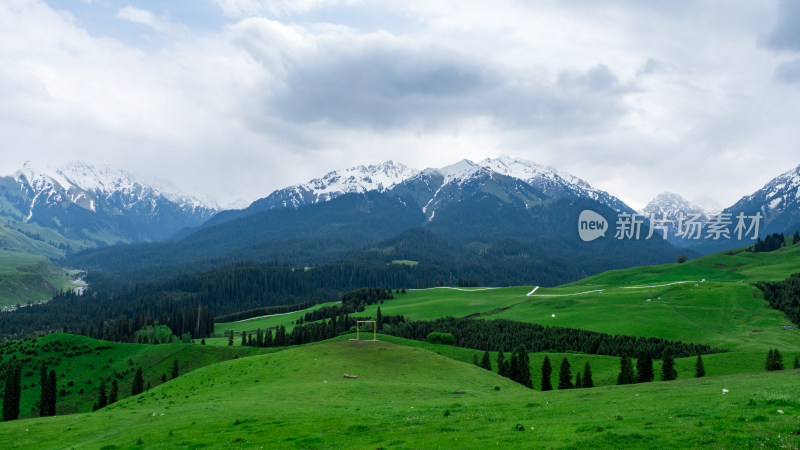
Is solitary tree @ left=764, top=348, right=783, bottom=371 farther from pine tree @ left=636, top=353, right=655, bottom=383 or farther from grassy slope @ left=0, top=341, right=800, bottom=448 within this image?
grassy slope @ left=0, top=341, right=800, bottom=448

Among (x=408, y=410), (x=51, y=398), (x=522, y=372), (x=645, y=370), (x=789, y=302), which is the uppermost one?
(x=408, y=410)

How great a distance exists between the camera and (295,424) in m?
39.0

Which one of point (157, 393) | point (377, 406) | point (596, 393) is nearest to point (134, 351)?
point (157, 393)

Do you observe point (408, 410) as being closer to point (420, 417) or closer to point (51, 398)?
point (420, 417)

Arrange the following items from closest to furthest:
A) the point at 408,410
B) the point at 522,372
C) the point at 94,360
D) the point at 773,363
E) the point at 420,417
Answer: the point at 420,417, the point at 408,410, the point at 773,363, the point at 522,372, the point at 94,360

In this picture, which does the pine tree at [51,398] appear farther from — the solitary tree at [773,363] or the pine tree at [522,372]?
the solitary tree at [773,363]

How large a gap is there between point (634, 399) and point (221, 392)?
5055cm

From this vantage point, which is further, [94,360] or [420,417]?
[94,360]

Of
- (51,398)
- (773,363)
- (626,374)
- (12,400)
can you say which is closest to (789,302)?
(773,363)

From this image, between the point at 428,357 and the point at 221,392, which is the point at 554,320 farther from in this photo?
the point at 221,392

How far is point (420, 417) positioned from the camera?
38844 mm

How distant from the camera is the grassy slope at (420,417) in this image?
2759 centimetres

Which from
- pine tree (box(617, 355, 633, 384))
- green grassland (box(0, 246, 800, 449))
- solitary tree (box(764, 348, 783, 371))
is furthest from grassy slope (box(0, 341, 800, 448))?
solitary tree (box(764, 348, 783, 371))

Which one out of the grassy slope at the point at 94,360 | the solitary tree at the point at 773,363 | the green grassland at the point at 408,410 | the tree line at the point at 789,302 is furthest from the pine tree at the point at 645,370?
the tree line at the point at 789,302
